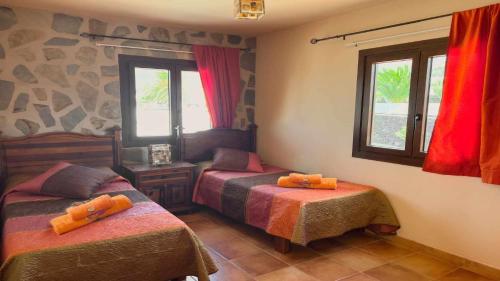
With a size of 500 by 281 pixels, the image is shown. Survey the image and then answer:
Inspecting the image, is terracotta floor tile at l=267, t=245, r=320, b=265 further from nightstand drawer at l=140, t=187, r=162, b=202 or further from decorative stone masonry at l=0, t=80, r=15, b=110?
decorative stone masonry at l=0, t=80, r=15, b=110

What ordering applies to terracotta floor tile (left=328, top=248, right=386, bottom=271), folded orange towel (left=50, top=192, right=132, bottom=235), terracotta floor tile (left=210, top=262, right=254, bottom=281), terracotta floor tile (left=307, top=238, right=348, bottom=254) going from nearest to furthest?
folded orange towel (left=50, top=192, right=132, bottom=235) → terracotta floor tile (left=210, top=262, right=254, bottom=281) → terracotta floor tile (left=328, top=248, right=386, bottom=271) → terracotta floor tile (left=307, top=238, right=348, bottom=254)

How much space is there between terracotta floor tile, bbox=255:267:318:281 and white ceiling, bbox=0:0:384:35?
2.30 metres

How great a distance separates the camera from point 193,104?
4371mm

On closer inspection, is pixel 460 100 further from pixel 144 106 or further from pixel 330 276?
pixel 144 106

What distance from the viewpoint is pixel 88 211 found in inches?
87.1

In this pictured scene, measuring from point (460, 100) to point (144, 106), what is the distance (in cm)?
321

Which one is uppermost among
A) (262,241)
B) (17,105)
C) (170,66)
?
(170,66)

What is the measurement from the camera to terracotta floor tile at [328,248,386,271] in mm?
2735

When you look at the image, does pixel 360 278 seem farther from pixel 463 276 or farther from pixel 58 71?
pixel 58 71

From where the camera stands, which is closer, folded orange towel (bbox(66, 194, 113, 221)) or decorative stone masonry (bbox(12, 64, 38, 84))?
folded orange towel (bbox(66, 194, 113, 221))

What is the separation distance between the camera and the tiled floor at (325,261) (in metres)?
2.55

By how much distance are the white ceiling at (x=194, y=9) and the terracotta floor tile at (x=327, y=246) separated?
2.22 m

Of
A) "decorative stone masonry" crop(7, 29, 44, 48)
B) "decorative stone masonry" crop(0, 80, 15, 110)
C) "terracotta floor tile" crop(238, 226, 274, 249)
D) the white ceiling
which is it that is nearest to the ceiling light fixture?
the white ceiling

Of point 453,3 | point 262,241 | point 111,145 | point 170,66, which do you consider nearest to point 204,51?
point 170,66
